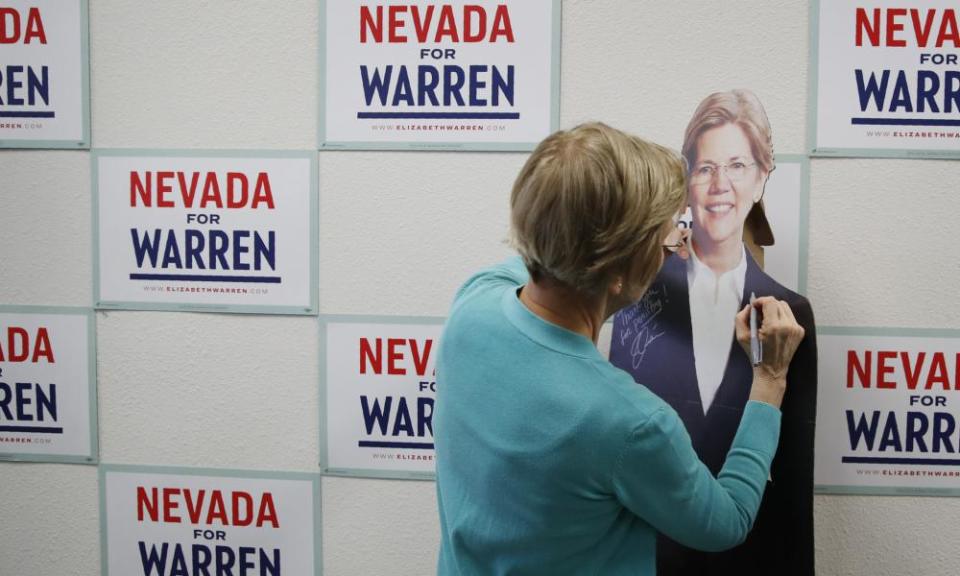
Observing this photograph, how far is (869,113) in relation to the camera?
127 centimetres

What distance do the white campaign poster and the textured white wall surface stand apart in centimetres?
3

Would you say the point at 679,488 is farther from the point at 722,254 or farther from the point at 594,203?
the point at 722,254

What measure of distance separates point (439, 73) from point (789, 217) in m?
0.65

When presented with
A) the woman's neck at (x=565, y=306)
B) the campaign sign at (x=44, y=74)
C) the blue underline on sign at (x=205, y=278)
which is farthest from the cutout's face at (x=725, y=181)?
the campaign sign at (x=44, y=74)

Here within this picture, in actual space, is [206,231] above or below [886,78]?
below

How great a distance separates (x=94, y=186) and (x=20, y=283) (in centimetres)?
24

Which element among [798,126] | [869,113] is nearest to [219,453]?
[798,126]

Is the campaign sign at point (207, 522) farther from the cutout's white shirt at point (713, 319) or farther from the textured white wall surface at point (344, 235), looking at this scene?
the cutout's white shirt at point (713, 319)

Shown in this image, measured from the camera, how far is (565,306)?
2.79ft

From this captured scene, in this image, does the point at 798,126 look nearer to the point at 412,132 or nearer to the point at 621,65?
the point at 621,65

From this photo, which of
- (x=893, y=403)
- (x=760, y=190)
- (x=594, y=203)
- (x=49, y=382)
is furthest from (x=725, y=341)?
(x=49, y=382)

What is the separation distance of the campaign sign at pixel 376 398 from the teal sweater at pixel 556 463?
1.44ft
